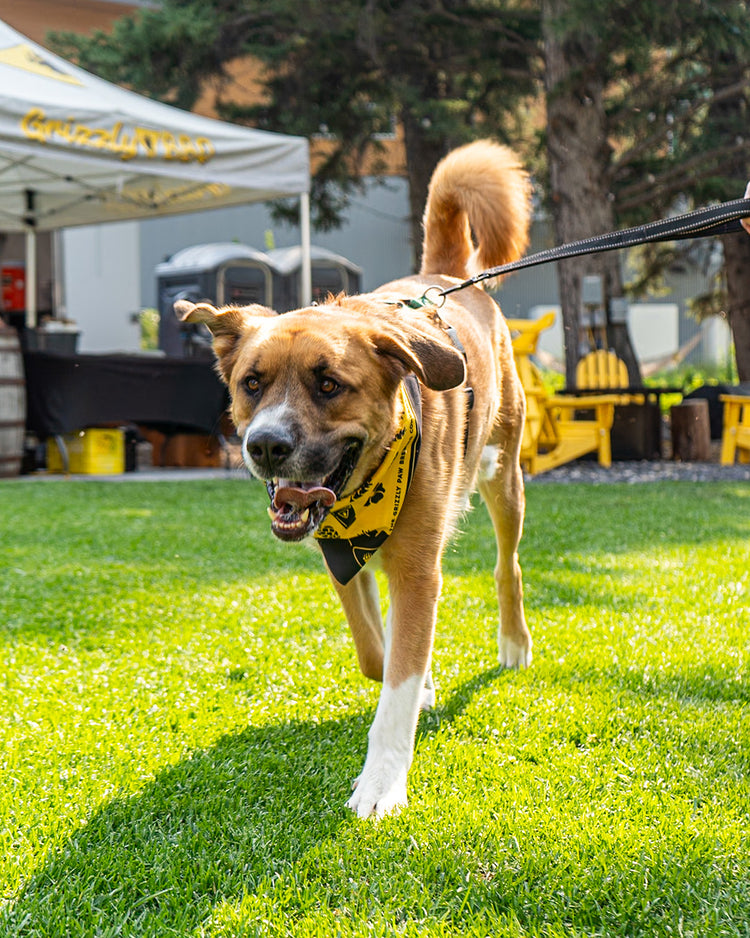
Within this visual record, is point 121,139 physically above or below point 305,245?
above

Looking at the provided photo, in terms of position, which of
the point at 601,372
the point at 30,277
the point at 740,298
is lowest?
the point at 601,372

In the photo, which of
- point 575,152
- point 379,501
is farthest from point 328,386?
point 575,152

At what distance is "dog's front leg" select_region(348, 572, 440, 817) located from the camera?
94.3 inches

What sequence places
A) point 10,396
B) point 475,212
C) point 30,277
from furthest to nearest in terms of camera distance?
point 30,277 → point 10,396 → point 475,212

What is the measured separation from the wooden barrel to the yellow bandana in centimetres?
753

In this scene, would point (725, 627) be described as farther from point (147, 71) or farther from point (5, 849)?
point (147, 71)

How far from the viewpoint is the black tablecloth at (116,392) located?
9.84 m

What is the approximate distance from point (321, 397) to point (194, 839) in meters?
1.06

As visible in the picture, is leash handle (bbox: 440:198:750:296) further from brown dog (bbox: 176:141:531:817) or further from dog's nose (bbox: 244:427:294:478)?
dog's nose (bbox: 244:427:294:478)

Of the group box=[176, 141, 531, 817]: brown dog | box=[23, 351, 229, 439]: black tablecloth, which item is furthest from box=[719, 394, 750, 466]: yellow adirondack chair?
box=[176, 141, 531, 817]: brown dog

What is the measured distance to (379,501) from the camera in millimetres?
2514

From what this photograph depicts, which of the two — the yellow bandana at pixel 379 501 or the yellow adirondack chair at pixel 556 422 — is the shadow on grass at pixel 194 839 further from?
the yellow adirondack chair at pixel 556 422

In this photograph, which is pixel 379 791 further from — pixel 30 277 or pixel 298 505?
pixel 30 277

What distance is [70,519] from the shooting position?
6988 mm
